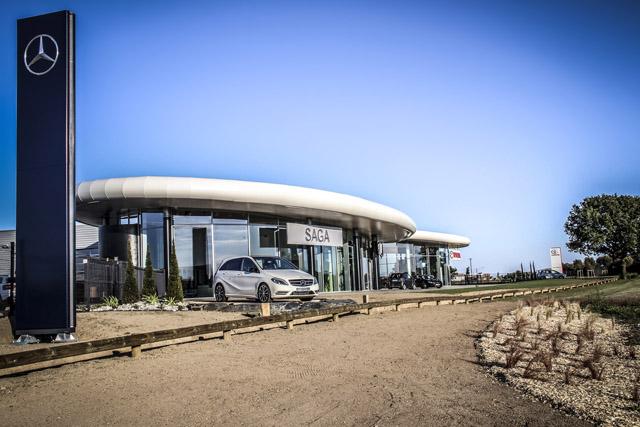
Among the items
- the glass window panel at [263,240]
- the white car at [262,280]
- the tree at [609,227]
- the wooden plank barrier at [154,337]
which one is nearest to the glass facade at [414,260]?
the tree at [609,227]

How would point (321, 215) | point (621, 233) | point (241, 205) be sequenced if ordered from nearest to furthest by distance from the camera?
point (241, 205)
point (321, 215)
point (621, 233)

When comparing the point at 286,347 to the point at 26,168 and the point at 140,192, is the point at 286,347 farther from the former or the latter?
the point at 140,192

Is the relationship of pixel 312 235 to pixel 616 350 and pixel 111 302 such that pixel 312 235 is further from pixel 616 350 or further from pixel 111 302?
pixel 616 350

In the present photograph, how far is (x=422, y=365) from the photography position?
8.66 meters

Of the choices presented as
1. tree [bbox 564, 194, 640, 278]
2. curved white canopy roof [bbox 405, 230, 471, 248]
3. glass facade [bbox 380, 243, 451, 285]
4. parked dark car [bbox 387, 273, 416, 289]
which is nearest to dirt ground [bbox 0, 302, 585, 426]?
parked dark car [bbox 387, 273, 416, 289]

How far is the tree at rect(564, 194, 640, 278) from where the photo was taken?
55438 mm

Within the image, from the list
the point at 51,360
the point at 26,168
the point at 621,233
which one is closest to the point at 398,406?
the point at 51,360

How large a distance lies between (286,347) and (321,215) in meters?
21.1

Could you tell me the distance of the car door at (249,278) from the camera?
17250 mm

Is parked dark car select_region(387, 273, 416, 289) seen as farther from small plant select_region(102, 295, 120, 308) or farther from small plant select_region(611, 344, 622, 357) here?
small plant select_region(611, 344, 622, 357)

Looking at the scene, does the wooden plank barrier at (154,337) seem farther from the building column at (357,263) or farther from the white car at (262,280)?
Result: the building column at (357,263)

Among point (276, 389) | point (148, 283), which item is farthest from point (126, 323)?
point (148, 283)

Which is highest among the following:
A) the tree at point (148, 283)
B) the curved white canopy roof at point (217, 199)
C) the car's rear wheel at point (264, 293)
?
the curved white canopy roof at point (217, 199)

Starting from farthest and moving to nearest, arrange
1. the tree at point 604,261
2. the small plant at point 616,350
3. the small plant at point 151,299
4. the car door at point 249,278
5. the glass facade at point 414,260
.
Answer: the tree at point 604,261 → the glass facade at point 414,260 → the small plant at point 151,299 → the car door at point 249,278 → the small plant at point 616,350
